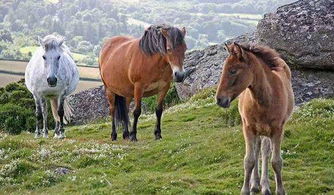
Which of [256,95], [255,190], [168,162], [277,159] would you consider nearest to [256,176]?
[255,190]

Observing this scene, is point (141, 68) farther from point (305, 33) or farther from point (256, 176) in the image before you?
point (256, 176)

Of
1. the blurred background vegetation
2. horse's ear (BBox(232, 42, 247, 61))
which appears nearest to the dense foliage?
horse's ear (BBox(232, 42, 247, 61))

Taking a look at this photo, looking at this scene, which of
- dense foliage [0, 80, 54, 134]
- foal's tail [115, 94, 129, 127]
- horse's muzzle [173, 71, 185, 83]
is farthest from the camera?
dense foliage [0, 80, 54, 134]

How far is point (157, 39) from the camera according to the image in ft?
60.4

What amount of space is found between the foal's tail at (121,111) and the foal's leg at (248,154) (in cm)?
969

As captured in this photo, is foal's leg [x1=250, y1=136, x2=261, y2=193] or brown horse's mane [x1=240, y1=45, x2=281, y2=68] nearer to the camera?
brown horse's mane [x1=240, y1=45, x2=281, y2=68]

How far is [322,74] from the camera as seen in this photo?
2234cm

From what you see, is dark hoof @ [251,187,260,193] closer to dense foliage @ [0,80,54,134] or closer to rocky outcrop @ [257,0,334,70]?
rocky outcrop @ [257,0,334,70]

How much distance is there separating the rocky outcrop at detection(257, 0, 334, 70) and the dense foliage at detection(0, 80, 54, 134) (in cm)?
1520

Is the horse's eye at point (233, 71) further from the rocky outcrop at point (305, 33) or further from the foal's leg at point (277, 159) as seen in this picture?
the rocky outcrop at point (305, 33)

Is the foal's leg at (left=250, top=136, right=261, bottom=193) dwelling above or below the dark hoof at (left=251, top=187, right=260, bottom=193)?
above

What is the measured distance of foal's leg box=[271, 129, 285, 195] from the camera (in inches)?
446

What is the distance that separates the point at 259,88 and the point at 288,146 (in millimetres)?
4565

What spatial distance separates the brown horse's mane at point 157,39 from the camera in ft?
58.6
